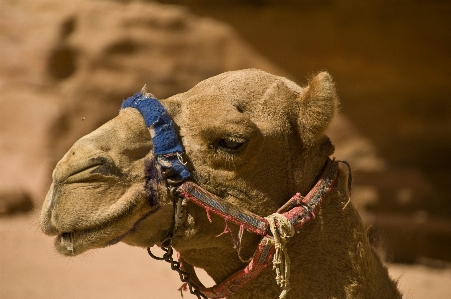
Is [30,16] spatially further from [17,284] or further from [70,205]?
[70,205]

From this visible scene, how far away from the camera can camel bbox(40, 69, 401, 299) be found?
7.63 feet

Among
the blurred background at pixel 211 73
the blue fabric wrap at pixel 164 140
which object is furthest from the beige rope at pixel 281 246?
the blurred background at pixel 211 73

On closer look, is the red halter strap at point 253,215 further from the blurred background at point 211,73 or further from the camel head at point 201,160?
the blurred background at point 211,73

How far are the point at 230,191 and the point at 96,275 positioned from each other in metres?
5.12

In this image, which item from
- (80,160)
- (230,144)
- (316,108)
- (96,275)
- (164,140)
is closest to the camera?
(80,160)

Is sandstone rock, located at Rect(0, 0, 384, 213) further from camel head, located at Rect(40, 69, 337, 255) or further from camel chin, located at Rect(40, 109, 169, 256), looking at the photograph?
camel chin, located at Rect(40, 109, 169, 256)

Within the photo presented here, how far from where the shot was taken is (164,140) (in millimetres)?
2473

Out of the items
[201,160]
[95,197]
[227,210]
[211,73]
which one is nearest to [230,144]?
[201,160]

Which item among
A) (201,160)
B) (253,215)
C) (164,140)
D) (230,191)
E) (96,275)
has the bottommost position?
(96,275)

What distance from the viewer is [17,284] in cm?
675

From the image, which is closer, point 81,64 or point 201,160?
point 201,160

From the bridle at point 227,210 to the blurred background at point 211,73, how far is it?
13.7 ft

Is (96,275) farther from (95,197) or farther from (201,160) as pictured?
(95,197)

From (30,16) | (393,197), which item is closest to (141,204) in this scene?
(393,197)
